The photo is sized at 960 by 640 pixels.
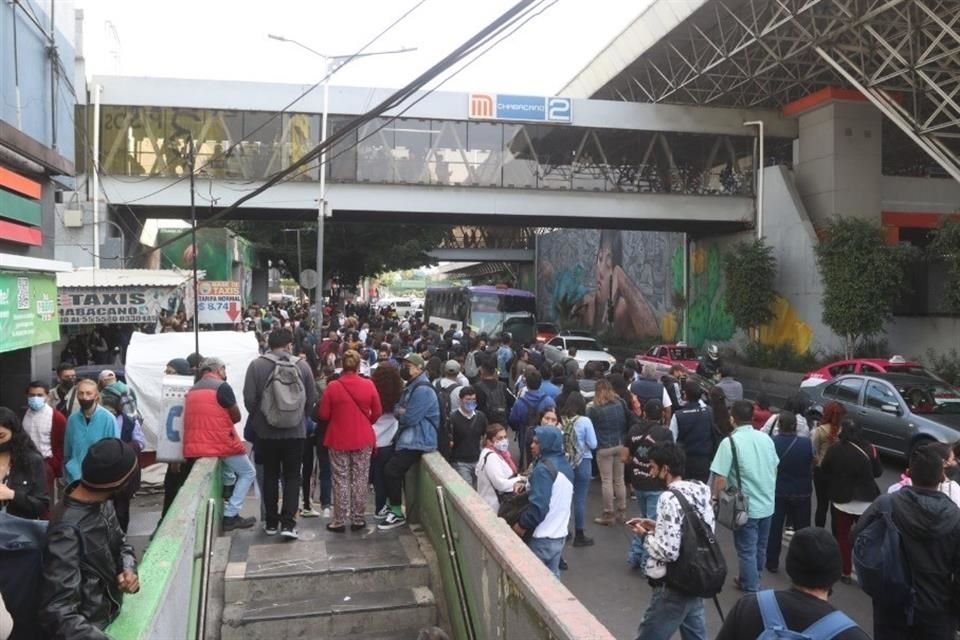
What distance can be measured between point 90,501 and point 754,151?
92.3 feet

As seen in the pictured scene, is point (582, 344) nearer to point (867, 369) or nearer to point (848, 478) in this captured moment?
point (867, 369)

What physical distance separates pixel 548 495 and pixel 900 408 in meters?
8.64

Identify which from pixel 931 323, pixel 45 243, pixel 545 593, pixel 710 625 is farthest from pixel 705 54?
pixel 545 593

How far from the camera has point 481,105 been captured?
2583cm

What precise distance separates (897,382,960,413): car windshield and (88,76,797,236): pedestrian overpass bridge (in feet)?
51.0

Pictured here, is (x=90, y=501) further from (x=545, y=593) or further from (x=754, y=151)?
(x=754, y=151)

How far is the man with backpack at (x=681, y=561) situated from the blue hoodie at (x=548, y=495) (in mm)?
1101

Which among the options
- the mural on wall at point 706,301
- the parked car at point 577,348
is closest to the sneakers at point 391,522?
the parked car at point 577,348

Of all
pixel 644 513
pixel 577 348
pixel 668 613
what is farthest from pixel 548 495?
pixel 577 348

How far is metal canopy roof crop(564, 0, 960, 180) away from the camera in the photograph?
2055 centimetres

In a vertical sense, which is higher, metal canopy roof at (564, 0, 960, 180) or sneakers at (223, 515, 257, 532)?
metal canopy roof at (564, 0, 960, 180)

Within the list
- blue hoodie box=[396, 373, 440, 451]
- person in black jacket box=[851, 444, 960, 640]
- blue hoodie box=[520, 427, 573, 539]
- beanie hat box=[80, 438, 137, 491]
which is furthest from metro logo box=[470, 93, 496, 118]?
beanie hat box=[80, 438, 137, 491]

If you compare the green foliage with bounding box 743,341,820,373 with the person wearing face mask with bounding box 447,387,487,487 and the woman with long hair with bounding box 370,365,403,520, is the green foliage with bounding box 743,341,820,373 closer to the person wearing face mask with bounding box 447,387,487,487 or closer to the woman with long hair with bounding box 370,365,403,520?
the person wearing face mask with bounding box 447,387,487,487

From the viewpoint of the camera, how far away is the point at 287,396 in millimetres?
6625
